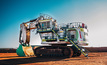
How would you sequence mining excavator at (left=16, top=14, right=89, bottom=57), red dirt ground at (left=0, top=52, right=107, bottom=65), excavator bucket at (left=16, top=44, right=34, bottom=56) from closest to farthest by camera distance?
1. red dirt ground at (left=0, top=52, right=107, bottom=65)
2. mining excavator at (left=16, top=14, right=89, bottom=57)
3. excavator bucket at (left=16, top=44, right=34, bottom=56)

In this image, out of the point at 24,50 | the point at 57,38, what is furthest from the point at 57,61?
the point at 24,50

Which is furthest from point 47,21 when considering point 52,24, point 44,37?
point 44,37

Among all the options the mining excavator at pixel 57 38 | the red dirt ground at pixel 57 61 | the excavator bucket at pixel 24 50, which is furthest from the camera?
the excavator bucket at pixel 24 50

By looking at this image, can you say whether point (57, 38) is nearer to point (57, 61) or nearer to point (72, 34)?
point (72, 34)

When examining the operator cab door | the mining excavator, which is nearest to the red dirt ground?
the mining excavator

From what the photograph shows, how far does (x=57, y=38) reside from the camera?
1706 centimetres

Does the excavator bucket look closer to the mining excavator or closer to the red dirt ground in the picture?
the mining excavator

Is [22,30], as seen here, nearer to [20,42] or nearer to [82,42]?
[20,42]

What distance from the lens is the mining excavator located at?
16.7 meters

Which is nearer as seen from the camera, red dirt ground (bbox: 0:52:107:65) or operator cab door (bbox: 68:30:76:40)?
red dirt ground (bbox: 0:52:107:65)

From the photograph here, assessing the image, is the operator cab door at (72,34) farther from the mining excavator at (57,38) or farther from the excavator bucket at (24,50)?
the excavator bucket at (24,50)

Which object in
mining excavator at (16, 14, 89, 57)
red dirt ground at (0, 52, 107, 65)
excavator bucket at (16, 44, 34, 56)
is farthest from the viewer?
excavator bucket at (16, 44, 34, 56)

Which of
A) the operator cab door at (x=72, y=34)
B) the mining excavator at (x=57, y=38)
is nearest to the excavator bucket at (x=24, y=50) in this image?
the mining excavator at (x=57, y=38)

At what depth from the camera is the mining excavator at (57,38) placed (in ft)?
54.9
